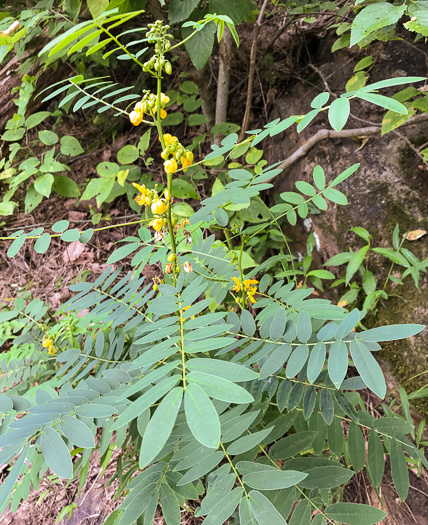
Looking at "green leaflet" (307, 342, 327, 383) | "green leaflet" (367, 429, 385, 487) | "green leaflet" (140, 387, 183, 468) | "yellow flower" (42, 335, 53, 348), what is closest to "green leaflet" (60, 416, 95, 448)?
"green leaflet" (140, 387, 183, 468)

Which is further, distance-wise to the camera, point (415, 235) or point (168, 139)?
point (415, 235)

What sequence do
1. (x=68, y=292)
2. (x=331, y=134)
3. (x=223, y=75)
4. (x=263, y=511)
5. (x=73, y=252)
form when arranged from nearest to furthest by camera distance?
(x=263, y=511) → (x=331, y=134) → (x=223, y=75) → (x=68, y=292) → (x=73, y=252)

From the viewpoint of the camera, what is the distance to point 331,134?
192 centimetres

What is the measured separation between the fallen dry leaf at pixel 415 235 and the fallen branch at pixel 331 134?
→ 1.69 ft

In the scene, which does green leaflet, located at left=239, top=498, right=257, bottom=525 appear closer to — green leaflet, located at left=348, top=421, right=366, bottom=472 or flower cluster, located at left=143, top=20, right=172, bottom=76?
green leaflet, located at left=348, top=421, right=366, bottom=472

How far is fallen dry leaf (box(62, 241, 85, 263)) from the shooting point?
2786mm

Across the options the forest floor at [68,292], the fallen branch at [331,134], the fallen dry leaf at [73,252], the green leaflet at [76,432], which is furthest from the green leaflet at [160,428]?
the fallen dry leaf at [73,252]

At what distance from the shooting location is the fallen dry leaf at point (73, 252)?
110 inches

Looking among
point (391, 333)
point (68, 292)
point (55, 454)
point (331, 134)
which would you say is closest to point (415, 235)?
point (331, 134)

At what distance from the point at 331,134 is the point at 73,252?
2120 millimetres

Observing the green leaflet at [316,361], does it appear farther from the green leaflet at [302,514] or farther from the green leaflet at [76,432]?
the green leaflet at [76,432]

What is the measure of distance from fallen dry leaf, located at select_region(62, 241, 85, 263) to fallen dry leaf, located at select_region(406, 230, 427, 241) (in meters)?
2.33

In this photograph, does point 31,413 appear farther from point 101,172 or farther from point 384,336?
point 101,172

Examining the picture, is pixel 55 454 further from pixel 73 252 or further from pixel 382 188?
pixel 73 252
